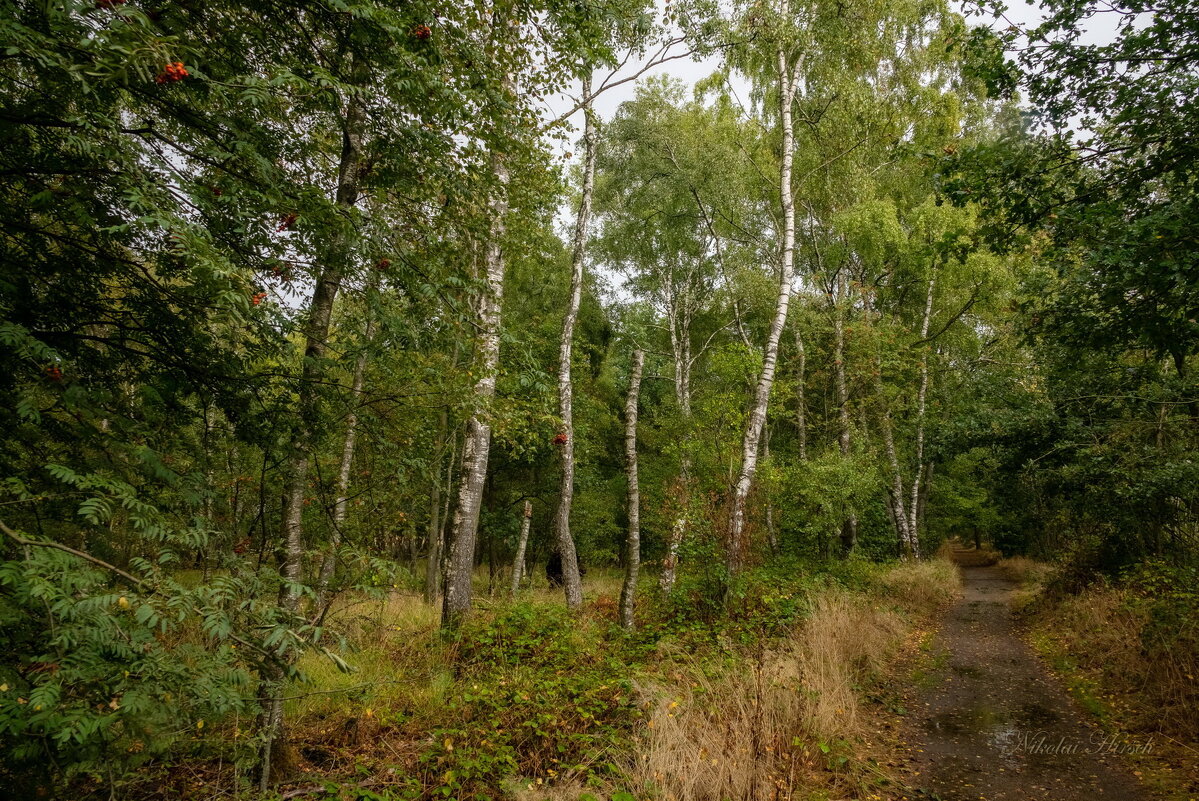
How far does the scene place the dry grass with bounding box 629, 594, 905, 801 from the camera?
383 centimetres

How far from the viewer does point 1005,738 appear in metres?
5.46

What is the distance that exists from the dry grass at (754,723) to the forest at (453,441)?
4 centimetres

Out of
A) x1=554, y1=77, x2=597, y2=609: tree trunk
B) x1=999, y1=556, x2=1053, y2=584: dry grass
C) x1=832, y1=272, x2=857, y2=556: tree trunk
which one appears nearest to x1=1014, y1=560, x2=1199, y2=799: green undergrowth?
x1=832, y1=272, x2=857, y2=556: tree trunk

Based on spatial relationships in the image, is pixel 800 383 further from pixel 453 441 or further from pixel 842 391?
pixel 453 441

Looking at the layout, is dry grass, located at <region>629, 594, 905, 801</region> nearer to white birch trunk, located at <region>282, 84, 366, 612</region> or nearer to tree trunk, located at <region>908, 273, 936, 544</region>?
white birch trunk, located at <region>282, 84, 366, 612</region>

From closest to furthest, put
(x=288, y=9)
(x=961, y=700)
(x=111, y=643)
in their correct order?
1. (x=111, y=643)
2. (x=288, y=9)
3. (x=961, y=700)

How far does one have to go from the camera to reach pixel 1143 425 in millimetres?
9047

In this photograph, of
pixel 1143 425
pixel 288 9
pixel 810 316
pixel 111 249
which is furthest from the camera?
pixel 810 316

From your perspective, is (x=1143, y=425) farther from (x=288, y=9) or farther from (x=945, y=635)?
(x=288, y=9)

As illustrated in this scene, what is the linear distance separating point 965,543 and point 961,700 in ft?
148

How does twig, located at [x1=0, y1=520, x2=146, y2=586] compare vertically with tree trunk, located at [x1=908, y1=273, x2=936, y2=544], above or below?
below

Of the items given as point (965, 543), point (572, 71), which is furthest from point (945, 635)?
point (965, 543)

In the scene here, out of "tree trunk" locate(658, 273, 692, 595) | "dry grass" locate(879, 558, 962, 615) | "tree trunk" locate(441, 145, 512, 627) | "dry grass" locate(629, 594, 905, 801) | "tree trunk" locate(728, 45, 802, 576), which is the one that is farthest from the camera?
"dry grass" locate(879, 558, 962, 615)

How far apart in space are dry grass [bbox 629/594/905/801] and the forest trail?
0.79 meters
